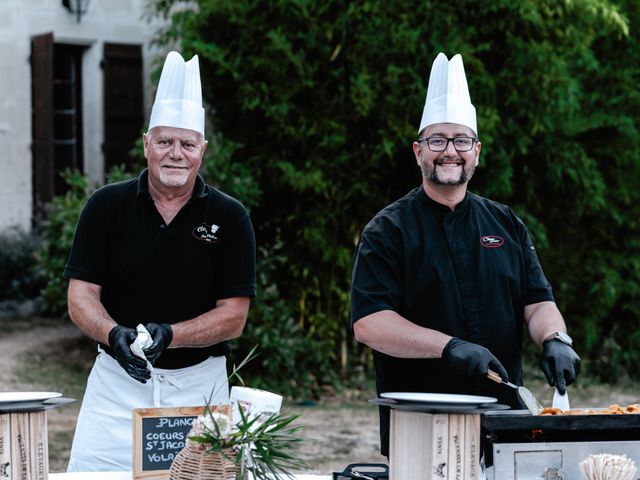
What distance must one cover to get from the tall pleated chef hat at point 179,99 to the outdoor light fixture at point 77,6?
861cm

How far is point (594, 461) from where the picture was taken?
247 centimetres

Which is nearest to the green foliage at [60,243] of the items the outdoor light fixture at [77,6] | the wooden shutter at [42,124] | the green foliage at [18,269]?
the green foliage at [18,269]

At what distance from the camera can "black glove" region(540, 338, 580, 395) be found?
9.54 feet

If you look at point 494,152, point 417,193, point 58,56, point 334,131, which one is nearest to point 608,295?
point 494,152

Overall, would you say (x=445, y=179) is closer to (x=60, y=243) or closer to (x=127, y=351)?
(x=127, y=351)

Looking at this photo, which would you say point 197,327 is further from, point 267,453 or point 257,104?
point 257,104

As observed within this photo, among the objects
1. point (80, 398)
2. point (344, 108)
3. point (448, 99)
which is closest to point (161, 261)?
point (448, 99)

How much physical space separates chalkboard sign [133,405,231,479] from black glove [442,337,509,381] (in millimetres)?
650

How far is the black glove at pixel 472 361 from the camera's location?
8.92 ft

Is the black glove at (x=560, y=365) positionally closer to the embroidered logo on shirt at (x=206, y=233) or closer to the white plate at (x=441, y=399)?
the white plate at (x=441, y=399)

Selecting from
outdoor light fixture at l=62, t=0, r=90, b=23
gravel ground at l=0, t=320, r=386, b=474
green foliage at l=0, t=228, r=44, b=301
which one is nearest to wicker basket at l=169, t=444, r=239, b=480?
gravel ground at l=0, t=320, r=386, b=474

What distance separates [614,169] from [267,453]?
8.41 meters

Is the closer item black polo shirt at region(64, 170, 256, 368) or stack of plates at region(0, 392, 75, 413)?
stack of plates at region(0, 392, 75, 413)

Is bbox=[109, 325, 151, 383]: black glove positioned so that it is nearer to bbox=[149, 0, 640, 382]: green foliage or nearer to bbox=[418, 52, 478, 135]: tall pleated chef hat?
bbox=[418, 52, 478, 135]: tall pleated chef hat
